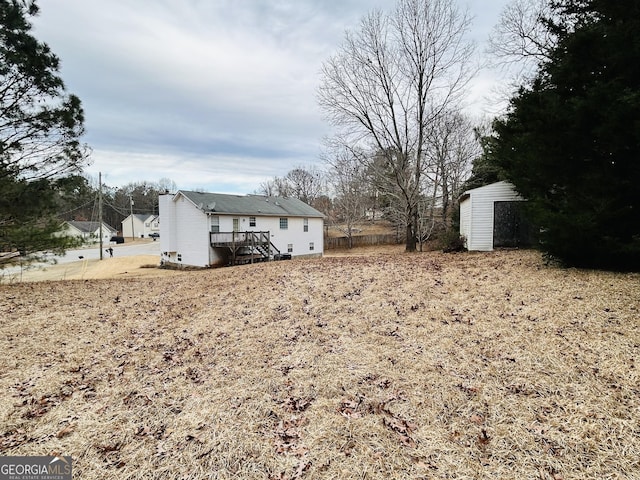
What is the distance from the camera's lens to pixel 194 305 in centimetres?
657

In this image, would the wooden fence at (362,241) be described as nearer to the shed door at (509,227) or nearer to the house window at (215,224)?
the house window at (215,224)

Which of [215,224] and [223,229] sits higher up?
[215,224]

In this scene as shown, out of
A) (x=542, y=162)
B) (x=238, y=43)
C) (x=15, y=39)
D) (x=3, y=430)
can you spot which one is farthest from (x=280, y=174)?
(x=3, y=430)

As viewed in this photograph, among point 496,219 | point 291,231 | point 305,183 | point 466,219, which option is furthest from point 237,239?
point 305,183

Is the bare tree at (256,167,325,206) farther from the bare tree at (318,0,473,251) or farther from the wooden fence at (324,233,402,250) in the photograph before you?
the bare tree at (318,0,473,251)

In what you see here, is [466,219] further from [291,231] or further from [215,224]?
[215,224]

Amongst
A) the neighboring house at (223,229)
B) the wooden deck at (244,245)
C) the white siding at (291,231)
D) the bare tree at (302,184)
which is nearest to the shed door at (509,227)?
the neighboring house at (223,229)

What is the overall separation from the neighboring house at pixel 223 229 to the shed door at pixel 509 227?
42.6ft

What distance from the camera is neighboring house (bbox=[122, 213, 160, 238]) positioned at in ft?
180

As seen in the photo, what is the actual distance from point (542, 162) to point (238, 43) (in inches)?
402

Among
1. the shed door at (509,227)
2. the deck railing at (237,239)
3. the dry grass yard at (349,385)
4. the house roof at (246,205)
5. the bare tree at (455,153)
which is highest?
the bare tree at (455,153)

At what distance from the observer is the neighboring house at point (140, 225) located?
5472cm

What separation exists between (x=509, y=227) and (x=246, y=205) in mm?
17556

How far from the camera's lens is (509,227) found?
11.5 m
